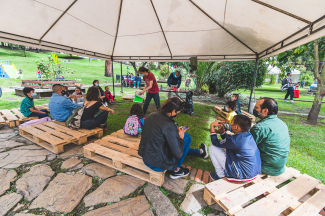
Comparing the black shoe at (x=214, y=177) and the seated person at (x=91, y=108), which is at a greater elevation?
the seated person at (x=91, y=108)

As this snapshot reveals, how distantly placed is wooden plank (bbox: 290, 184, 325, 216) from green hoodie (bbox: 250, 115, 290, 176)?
1.51 ft

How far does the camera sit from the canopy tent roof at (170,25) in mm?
2936

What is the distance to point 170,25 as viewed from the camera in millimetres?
4586

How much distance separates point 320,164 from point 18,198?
545 cm

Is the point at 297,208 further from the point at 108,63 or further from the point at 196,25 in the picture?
the point at 108,63

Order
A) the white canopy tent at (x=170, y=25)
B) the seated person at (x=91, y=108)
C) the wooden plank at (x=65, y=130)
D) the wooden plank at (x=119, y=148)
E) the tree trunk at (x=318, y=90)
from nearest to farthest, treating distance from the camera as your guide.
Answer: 1. the wooden plank at (x=119, y=148)
2. the white canopy tent at (x=170, y=25)
3. the wooden plank at (x=65, y=130)
4. the seated person at (x=91, y=108)
5. the tree trunk at (x=318, y=90)

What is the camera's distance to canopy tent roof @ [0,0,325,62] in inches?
116

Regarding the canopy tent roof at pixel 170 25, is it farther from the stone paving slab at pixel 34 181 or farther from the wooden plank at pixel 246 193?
the stone paving slab at pixel 34 181

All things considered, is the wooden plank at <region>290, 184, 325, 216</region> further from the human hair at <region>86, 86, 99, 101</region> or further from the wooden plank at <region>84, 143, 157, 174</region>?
the human hair at <region>86, 86, 99, 101</region>

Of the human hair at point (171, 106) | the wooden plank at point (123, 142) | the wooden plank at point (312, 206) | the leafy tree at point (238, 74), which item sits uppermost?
the leafy tree at point (238, 74)

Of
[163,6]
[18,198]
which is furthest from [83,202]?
[163,6]

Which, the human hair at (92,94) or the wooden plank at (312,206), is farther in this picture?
the human hair at (92,94)

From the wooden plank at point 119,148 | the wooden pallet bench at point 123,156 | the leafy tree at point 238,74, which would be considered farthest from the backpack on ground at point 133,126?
the leafy tree at point 238,74

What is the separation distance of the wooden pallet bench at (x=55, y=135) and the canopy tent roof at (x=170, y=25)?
9.29 feet
